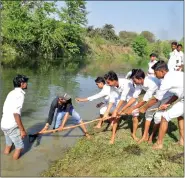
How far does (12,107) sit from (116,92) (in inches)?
103

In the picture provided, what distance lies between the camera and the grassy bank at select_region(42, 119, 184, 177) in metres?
5.29

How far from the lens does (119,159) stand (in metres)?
5.72

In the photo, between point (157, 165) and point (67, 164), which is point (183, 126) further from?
point (67, 164)

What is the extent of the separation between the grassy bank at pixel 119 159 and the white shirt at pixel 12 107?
1119 mm

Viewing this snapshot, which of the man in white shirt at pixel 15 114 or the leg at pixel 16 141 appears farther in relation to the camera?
the leg at pixel 16 141

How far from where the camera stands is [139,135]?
290 inches

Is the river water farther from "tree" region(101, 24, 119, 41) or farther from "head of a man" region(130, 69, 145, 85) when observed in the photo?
"tree" region(101, 24, 119, 41)

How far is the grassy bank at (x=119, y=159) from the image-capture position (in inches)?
208

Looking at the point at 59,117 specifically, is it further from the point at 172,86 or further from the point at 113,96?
the point at 172,86

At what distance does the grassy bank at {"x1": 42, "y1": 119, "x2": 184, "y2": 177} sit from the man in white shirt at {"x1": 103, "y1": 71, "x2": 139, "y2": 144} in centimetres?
46

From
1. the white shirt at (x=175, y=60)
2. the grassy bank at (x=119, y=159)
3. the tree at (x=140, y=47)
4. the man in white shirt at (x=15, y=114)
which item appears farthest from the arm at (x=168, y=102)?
the tree at (x=140, y=47)

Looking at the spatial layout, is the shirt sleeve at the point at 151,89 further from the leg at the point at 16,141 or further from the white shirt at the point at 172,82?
the leg at the point at 16,141

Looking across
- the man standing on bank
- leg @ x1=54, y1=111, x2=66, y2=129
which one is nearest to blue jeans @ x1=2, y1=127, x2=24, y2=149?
the man standing on bank

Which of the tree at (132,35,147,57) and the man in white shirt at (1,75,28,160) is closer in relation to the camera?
the man in white shirt at (1,75,28,160)
